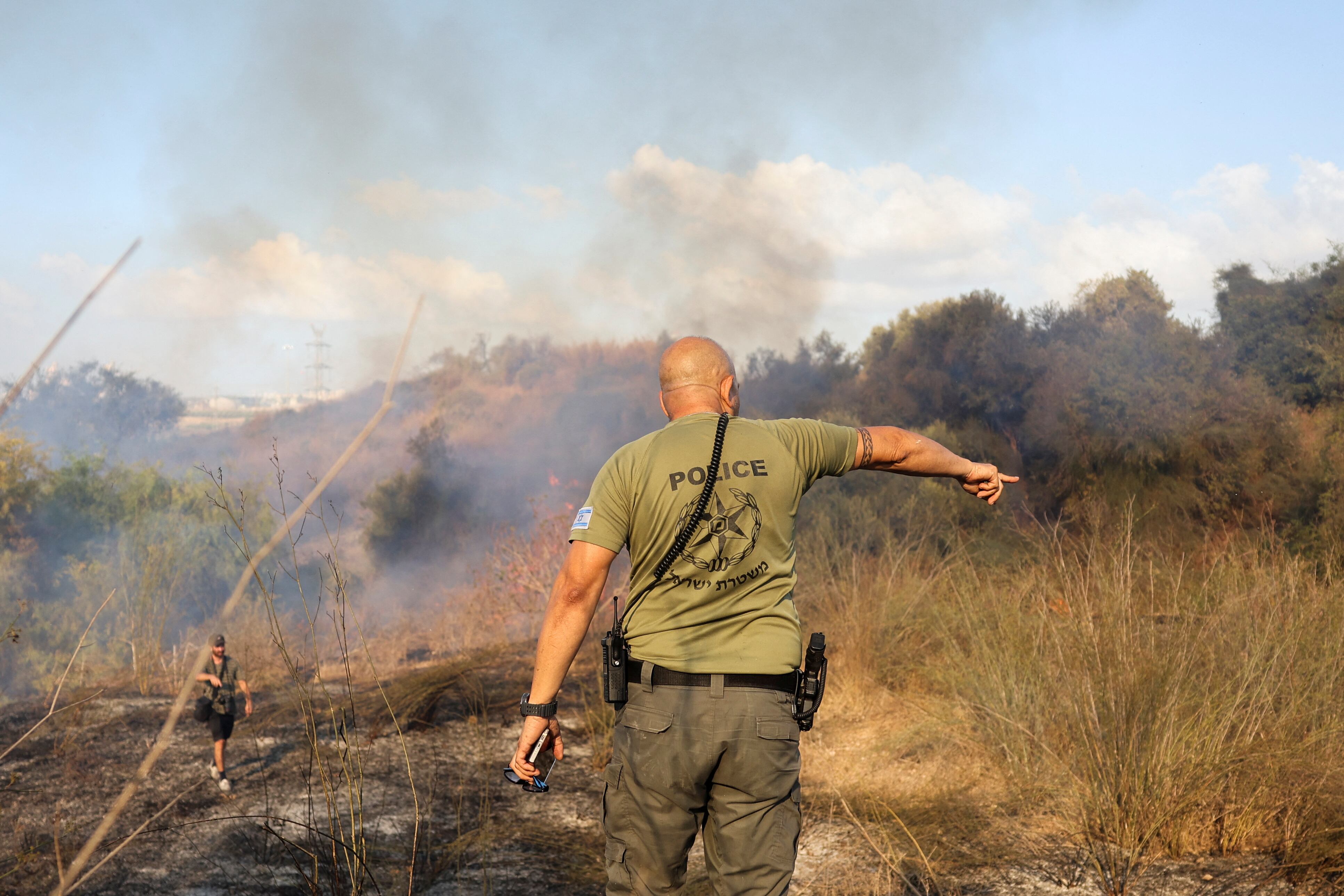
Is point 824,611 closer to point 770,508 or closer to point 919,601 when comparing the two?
point 919,601

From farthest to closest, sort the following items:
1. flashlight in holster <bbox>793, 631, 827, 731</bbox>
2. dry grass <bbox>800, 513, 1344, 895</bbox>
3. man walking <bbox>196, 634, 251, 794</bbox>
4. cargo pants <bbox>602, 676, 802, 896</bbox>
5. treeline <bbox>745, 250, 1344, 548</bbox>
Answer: treeline <bbox>745, 250, 1344, 548</bbox> → man walking <bbox>196, 634, 251, 794</bbox> → dry grass <bbox>800, 513, 1344, 895</bbox> → flashlight in holster <bbox>793, 631, 827, 731</bbox> → cargo pants <bbox>602, 676, 802, 896</bbox>

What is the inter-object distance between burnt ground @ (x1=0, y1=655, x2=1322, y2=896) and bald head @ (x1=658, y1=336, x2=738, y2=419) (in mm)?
1175

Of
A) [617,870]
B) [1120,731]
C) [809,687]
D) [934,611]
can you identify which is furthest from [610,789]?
[934,611]

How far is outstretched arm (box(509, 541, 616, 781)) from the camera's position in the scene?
A: 2.14 metres

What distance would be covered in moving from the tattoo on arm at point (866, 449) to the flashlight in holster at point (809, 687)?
471mm

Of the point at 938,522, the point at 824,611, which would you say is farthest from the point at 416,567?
the point at 824,611

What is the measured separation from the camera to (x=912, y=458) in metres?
2.42

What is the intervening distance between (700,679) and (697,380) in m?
0.74

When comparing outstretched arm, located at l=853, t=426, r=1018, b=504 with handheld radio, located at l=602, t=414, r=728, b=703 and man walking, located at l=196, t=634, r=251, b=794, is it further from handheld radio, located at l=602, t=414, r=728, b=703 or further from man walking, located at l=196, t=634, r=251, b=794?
man walking, located at l=196, t=634, r=251, b=794

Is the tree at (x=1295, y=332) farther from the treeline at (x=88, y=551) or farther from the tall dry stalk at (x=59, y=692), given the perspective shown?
the treeline at (x=88, y=551)

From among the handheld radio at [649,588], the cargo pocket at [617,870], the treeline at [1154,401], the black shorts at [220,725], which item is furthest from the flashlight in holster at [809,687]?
the treeline at [1154,401]

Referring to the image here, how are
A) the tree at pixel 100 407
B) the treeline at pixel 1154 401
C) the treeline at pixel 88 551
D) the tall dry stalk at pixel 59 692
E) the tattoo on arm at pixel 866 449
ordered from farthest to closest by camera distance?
the tree at pixel 100 407 → the treeline at pixel 88 551 → the treeline at pixel 1154 401 → the tattoo on arm at pixel 866 449 → the tall dry stalk at pixel 59 692

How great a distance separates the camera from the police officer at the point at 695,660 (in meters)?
2.11

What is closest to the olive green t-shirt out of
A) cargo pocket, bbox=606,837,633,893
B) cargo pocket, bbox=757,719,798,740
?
cargo pocket, bbox=757,719,798,740
